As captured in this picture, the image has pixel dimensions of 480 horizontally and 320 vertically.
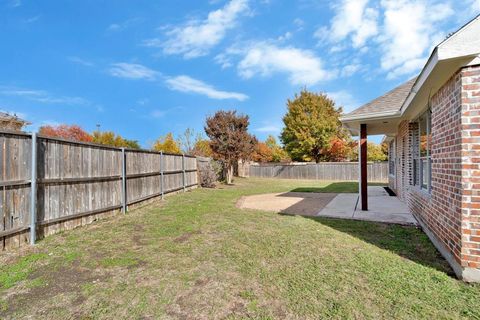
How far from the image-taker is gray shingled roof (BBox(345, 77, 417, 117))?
6680 mm

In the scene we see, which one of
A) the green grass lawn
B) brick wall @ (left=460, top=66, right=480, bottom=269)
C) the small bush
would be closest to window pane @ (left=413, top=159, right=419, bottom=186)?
the green grass lawn

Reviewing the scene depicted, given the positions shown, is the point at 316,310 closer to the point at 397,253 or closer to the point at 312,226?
the point at 397,253

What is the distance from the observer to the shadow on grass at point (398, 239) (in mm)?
3492

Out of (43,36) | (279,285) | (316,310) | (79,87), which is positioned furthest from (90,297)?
(79,87)

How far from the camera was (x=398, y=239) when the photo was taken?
177 inches

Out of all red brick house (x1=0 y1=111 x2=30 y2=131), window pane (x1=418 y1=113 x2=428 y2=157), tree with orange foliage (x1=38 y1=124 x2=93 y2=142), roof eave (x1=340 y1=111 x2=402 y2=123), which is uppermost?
tree with orange foliage (x1=38 y1=124 x2=93 y2=142)

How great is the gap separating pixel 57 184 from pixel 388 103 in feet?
27.3

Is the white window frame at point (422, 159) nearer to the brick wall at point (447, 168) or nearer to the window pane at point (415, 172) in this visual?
the window pane at point (415, 172)

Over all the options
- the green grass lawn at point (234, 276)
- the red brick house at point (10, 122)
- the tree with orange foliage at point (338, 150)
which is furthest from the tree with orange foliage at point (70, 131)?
the green grass lawn at point (234, 276)

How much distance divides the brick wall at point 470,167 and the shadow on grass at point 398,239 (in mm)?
429

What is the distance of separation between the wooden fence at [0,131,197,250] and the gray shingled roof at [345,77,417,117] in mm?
6845

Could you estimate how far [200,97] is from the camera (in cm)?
2153

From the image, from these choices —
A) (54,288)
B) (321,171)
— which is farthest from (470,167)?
(321,171)

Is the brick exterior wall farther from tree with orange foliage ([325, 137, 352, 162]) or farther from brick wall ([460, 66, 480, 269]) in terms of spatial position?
tree with orange foliage ([325, 137, 352, 162])
